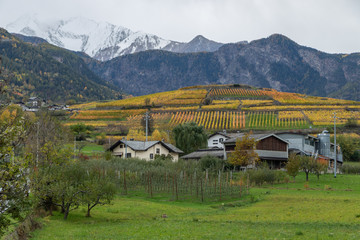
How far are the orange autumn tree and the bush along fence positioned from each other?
1035 cm

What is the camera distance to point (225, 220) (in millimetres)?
25422

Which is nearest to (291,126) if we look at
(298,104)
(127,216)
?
(298,104)

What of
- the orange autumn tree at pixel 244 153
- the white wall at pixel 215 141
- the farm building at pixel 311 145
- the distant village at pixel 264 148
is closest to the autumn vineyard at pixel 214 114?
the white wall at pixel 215 141

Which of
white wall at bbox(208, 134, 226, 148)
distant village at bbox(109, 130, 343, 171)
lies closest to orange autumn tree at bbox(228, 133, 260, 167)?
distant village at bbox(109, 130, 343, 171)

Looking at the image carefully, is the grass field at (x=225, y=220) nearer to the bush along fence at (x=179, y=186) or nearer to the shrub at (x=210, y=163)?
the bush along fence at (x=179, y=186)

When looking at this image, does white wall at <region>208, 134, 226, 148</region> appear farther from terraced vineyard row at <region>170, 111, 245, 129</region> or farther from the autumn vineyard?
terraced vineyard row at <region>170, 111, 245, 129</region>

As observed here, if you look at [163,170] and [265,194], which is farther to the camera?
[163,170]

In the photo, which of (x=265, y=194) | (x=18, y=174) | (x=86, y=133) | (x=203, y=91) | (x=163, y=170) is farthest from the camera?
(x=203, y=91)

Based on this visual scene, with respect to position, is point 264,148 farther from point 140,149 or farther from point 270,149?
point 140,149

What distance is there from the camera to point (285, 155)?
221ft

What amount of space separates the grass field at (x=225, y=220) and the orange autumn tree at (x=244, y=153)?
20.4 metres

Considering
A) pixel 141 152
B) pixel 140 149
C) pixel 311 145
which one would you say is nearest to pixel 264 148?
pixel 311 145

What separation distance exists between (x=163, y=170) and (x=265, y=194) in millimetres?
12356

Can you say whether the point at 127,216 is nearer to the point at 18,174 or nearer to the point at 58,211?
the point at 58,211
